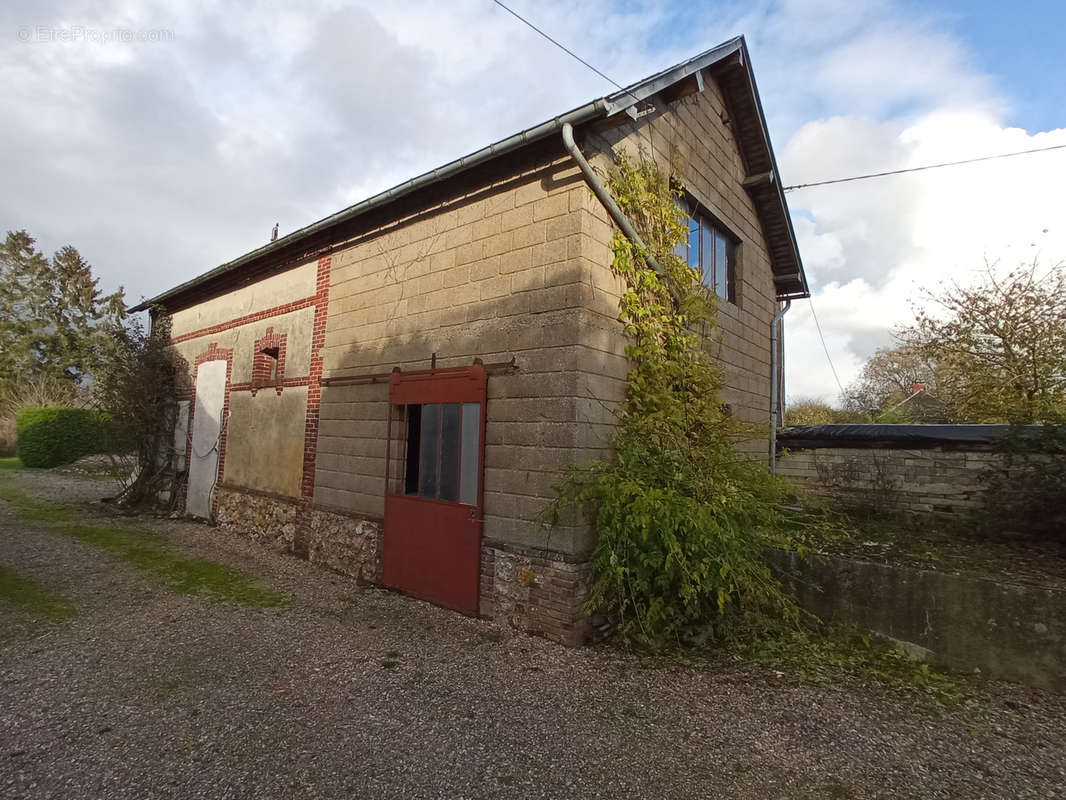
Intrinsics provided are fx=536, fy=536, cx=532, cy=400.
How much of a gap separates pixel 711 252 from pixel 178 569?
27.0ft

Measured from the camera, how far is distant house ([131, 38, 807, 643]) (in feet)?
15.9

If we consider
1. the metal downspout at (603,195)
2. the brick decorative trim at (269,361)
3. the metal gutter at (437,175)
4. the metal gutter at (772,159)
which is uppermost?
the metal gutter at (772,159)

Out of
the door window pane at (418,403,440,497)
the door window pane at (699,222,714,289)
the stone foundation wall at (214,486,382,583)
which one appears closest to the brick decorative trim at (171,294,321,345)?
the stone foundation wall at (214,486,382,583)

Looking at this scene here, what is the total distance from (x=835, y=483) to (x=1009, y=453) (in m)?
2.04

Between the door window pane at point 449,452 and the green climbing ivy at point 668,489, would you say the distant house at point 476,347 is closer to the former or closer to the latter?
the door window pane at point 449,452

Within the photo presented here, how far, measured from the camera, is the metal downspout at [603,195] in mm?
4633

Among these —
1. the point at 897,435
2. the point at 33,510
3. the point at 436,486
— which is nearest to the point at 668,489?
the point at 436,486

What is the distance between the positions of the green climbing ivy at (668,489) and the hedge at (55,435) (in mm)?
20377

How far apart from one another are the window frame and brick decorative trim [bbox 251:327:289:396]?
6.04 m

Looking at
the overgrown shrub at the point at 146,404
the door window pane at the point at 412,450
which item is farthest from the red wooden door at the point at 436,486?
the overgrown shrub at the point at 146,404

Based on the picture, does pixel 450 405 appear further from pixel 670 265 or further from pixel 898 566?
pixel 898 566

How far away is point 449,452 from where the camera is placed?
5.72m

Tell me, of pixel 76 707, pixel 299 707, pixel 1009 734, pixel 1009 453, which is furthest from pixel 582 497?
pixel 1009 453

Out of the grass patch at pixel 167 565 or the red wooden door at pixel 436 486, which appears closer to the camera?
the red wooden door at pixel 436 486
